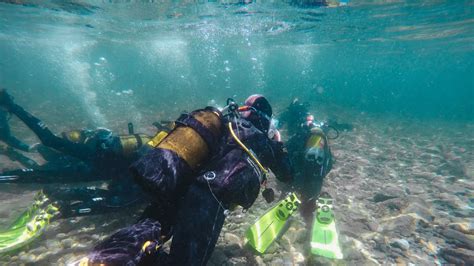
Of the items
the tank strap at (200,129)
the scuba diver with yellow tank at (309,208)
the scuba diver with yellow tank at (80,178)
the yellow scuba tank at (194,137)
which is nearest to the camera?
the yellow scuba tank at (194,137)

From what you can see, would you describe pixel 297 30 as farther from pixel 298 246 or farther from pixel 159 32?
pixel 298 246

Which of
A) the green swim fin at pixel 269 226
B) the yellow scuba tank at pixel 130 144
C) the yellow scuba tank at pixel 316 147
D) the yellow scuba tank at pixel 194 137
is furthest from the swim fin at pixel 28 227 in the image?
the yellow scuba tank at pixel 316 147

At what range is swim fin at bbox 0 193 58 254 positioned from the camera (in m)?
4.35

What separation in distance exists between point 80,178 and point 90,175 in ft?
0.81

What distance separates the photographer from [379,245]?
5176 millimetres

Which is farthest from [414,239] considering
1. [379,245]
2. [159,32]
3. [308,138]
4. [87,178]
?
[159,32]

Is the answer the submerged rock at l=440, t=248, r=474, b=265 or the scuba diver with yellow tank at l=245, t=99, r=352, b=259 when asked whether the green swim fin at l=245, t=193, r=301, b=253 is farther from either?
the submerged rock at l=440, t=248, r=474, b=265

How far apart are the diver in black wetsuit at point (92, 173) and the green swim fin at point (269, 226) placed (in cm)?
247

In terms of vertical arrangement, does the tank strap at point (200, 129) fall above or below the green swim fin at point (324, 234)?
above

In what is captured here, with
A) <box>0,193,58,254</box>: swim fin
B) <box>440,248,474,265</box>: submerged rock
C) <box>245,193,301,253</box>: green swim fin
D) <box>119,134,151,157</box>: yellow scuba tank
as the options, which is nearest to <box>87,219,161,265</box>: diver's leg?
<box>245,193,301,253</box>: green swim fin

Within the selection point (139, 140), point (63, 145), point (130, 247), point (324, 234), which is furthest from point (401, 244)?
point (63, 145)

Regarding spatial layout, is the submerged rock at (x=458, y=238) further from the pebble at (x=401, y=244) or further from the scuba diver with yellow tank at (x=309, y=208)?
the scuba diver with yellow tank at (x=309, y=208)

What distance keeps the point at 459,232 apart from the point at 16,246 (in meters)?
8.60

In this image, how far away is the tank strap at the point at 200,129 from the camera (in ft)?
10.9
